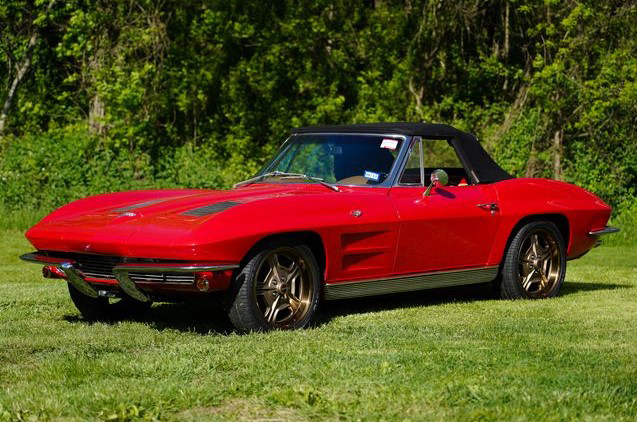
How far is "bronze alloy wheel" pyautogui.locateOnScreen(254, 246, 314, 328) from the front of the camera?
7.88 m

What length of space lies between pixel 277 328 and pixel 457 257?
1966mm

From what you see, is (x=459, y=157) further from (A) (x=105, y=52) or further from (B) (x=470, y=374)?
(A) (x=105, y=52)

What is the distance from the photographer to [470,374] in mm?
6090

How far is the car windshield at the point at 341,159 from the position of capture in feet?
29.6

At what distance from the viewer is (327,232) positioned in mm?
8062

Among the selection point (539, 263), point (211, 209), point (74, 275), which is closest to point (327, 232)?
point (211, 209)

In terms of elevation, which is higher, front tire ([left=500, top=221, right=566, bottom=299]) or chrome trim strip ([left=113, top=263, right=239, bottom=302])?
chrome trim strip ([left=113, top=263, right=239, bottom=302])

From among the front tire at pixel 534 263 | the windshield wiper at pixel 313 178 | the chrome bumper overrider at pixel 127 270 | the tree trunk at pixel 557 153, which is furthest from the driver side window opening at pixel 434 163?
the tree trunk at pixel 557 153

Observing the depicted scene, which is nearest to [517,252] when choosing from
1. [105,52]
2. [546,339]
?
[546,339]

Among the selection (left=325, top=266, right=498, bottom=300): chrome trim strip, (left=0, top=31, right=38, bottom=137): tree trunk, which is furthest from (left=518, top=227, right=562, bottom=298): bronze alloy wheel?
(left=0, top=31, right=38, bottom=137): tree trunk

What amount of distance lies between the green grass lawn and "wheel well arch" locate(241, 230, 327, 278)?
48cm

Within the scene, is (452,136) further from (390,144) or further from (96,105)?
(96,105)

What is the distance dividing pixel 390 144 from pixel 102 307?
8.36ft

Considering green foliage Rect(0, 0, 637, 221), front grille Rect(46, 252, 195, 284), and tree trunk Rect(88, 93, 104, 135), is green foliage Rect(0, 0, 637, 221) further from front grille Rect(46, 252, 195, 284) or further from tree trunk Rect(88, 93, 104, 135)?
front grille Rect(46, 252, 195, 284)
